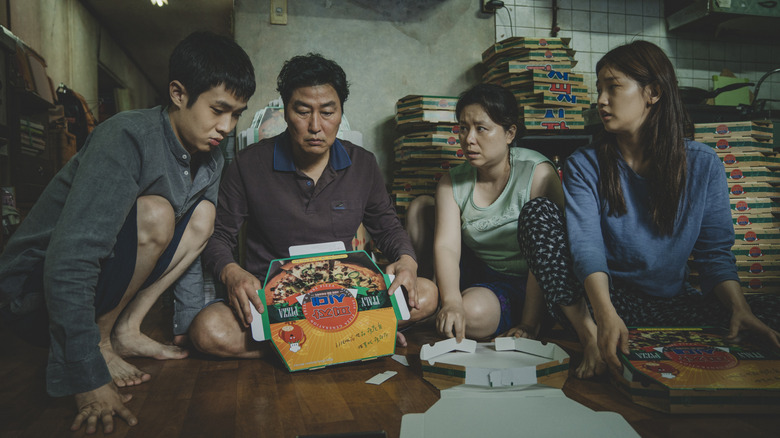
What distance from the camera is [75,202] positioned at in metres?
0.93

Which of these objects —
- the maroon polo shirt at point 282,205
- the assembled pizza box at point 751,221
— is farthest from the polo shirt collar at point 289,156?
the assembled pizza box at point 751,221

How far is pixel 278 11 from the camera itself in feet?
10.0

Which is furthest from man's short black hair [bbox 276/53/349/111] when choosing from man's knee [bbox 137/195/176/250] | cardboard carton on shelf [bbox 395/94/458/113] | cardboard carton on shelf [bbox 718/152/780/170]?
cardboard carton on shelf [bbox 718/152/780/170]

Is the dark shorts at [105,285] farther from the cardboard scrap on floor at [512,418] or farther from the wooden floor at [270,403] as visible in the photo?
Answer: the cardboard scrap on floor at [512,418]

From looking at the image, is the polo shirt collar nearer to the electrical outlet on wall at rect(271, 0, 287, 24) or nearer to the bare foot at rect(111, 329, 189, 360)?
the bare foot at rect(111, 329, 189, 360)

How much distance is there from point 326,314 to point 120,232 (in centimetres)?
54

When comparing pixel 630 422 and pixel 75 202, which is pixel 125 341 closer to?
pixel 75 202

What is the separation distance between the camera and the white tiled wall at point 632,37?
3.31 m

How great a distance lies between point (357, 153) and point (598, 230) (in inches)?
33.1

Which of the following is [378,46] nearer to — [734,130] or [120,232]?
[734,130]

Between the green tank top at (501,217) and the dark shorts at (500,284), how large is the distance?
0.03 m

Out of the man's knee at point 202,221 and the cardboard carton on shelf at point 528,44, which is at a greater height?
the cardboard carton on shelf at point 528,44

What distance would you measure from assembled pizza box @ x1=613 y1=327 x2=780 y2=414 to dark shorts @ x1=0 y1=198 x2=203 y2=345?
3.84 feet

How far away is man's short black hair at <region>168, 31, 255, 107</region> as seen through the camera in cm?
121
